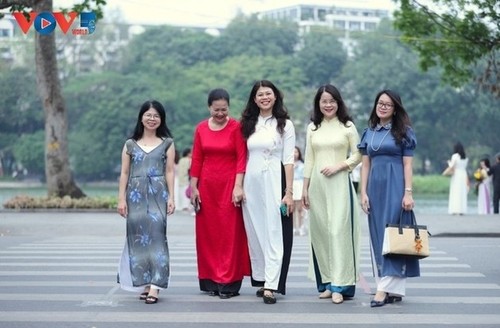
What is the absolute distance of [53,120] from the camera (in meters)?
29.2

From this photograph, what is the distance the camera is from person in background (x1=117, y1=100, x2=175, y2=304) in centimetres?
1065

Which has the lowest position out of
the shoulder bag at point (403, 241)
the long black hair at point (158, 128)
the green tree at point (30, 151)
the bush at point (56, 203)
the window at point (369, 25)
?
the green tree at point (30, 151)

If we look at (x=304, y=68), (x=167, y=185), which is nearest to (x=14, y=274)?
(x=167, y=185)

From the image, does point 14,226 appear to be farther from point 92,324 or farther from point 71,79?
point 71,79

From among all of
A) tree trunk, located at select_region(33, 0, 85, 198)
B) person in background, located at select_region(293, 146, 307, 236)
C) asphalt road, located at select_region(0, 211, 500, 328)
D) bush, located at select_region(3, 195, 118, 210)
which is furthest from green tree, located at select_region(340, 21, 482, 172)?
asphalt road, located at select_region(0, 211, 500, 328)

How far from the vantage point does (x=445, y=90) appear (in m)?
80.8

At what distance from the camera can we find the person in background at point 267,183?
10.7 meters

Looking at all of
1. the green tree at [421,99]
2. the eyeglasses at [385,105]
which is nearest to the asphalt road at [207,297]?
the eyeglasses at [385,105]

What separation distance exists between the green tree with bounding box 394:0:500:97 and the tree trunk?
808cm

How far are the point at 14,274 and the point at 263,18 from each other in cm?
8874

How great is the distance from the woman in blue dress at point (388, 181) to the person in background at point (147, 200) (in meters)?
1.73

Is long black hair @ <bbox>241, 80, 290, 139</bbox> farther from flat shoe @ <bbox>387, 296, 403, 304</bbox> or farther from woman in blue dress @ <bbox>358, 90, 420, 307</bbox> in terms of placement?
flat shoe @ <bbox>387, 296, 403, 304</bbox>

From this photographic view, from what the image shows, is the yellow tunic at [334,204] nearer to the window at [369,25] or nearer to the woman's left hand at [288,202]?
the woman's left hand at [288,202]

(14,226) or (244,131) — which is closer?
(244,131)
